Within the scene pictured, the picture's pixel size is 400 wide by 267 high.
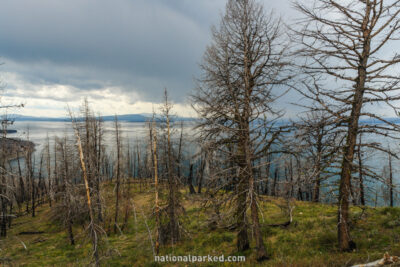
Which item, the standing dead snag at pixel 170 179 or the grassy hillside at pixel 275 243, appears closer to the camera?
the grassy hillside at pixel 275 243

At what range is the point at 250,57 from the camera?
8.97 meters

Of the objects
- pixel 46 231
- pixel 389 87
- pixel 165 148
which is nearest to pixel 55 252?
pixel 46 231

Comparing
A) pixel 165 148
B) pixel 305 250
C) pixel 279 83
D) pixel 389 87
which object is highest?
pixel 279 83

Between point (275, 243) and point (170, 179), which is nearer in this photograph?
point (275, 243)

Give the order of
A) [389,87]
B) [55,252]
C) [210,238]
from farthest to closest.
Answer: [55,252], [210,238], [389,87]

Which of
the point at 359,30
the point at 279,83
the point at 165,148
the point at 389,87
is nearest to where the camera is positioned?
the point at 389,87

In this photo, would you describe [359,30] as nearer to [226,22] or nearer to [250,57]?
[250,57]

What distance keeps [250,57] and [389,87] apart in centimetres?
502

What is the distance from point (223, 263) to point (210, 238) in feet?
16.9

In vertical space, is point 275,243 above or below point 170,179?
below

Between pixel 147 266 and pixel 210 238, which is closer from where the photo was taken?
pixel 147 266

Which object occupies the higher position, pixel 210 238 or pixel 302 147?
pixel 302 147

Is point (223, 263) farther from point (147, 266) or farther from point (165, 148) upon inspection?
point (165, 148)

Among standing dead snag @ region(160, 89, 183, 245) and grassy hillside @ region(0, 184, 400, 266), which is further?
standing dead snag @ region(160, 89, 183, 245)
